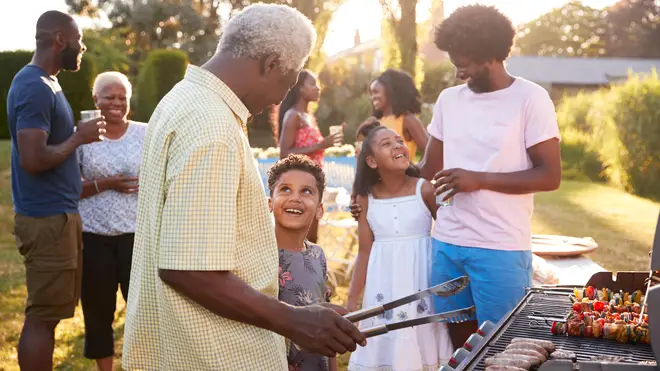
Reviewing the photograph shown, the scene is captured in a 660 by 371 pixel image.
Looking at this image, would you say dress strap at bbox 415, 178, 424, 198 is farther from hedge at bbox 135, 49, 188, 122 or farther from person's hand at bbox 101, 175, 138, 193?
hedge at bbox 135, 49, 188, 122

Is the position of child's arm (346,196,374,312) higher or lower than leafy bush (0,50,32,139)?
lower

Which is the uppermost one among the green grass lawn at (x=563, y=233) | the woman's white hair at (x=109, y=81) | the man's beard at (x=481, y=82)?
the woman's white hair at (x=109, y=81)

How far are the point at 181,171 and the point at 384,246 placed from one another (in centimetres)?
249

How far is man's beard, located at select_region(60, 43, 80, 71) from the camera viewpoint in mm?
4191

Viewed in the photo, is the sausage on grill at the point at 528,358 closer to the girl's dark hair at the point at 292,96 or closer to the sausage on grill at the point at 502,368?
the sausage on grill at the point at 502,368

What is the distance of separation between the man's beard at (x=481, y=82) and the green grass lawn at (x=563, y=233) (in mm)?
2806

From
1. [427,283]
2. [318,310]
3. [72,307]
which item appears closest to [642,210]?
[427,283]

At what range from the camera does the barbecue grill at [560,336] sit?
2.15 m

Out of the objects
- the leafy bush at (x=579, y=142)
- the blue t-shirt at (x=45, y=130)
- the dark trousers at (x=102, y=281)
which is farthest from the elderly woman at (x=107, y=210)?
the leafy bush at (x=579, y=142)

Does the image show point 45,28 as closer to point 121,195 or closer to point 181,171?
point 121,195

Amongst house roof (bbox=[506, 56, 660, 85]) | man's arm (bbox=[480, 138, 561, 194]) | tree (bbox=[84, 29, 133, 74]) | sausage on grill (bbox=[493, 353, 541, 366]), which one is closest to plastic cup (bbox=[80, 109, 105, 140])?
man's arm (bbox=[480, 138, 561, 194])

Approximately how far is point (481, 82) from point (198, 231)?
2007 mm

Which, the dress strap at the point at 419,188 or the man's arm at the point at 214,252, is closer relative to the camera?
the man's arm at the point at 214,252

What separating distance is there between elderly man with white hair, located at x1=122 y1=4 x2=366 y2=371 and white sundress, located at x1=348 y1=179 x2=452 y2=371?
6.10ft
